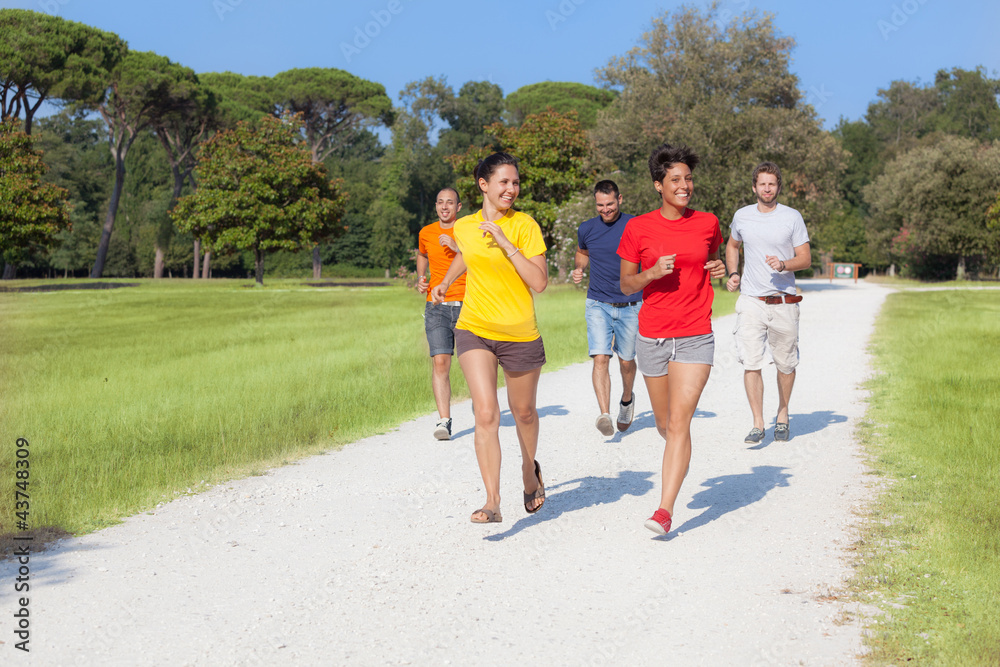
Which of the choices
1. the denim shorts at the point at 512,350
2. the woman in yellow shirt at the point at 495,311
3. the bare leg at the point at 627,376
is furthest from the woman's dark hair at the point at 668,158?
the bare leg at the point at 627,376

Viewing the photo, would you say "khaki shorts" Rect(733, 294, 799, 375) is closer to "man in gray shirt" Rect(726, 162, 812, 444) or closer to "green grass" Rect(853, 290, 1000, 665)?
"man in gray shirt" Rect(726, 162, 812, 444)

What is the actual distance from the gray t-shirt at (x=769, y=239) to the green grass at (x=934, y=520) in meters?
1.57

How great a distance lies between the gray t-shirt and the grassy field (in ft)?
12.4

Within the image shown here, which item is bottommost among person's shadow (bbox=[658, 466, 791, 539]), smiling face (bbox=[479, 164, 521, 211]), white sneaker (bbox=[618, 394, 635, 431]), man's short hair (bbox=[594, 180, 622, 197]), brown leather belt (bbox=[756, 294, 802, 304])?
person's shadow (bbox=[658, 466, 791, 539])

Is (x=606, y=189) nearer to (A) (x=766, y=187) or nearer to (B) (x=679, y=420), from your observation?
(A) (x=766, y=187)

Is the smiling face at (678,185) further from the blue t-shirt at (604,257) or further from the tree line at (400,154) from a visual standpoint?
→ the tree line at (400,154)

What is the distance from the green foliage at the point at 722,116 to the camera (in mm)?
36781

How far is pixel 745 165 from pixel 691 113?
323 centimetres

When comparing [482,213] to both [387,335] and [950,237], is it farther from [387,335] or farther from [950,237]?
[950,237]

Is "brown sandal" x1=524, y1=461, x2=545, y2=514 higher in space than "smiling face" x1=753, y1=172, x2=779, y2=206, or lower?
lower

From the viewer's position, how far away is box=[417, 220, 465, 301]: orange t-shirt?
7660 millimetres

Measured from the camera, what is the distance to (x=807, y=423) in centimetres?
826

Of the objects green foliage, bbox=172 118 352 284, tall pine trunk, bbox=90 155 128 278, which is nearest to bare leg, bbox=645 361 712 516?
green foliage, bbox=172 118 352 284

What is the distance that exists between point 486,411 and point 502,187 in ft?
4.08
